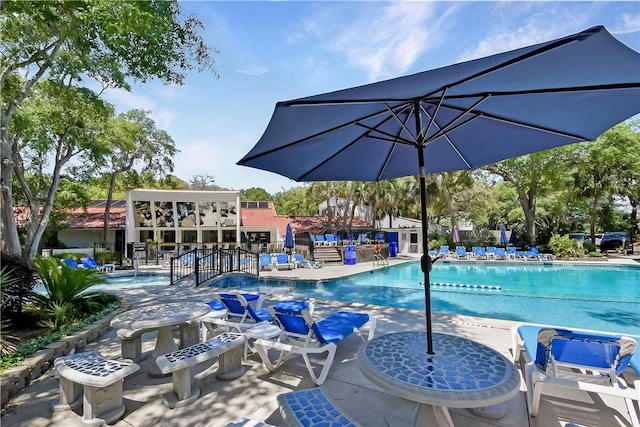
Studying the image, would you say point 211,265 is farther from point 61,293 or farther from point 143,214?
point 143,214

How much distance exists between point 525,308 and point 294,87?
28.6 ft

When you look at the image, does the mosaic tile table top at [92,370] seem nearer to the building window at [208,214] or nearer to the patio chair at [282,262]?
the patio chair at [282,262]

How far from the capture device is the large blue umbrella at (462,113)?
1932 millimetres

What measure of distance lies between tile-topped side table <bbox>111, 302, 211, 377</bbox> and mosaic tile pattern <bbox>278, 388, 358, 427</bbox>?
1.86 meters

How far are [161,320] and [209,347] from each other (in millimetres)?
717

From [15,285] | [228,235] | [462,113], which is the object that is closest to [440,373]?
[462,113]

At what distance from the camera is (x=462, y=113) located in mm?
2646

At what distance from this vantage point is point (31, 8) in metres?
5.54

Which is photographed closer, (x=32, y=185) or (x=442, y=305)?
(x=442, y=305)

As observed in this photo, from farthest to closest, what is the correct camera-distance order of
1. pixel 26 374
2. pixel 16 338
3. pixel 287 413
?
1. pixel 16 338
2. pixel 26 374
3. pixel 287 413

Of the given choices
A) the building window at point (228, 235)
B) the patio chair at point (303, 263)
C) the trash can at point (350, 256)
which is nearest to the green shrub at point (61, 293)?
the patio chair at point (303, 263)

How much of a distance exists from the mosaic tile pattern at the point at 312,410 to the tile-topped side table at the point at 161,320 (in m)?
1.86

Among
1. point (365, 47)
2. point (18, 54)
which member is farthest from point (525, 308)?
point (18, 54)

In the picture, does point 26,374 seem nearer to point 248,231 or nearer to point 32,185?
point 32,185
